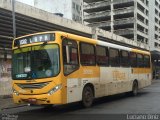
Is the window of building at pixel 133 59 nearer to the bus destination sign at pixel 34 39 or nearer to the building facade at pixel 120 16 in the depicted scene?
the bus destination sign at pixel 34 39

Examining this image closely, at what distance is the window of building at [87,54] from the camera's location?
14.5 meters

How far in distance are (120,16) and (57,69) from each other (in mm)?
72302

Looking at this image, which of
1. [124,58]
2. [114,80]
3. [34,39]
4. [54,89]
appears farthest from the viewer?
[124,58]

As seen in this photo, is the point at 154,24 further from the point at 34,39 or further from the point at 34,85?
the point at 34,85

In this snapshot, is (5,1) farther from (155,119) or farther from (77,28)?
(155,119)

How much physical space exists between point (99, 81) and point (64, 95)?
350 cm

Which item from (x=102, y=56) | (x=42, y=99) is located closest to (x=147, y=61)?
(x=102, y=56)

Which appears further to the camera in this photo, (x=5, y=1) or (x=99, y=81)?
(x=5, y=1)

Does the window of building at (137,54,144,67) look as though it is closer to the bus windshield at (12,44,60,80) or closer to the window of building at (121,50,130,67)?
the window of building at (121,50,130,67)

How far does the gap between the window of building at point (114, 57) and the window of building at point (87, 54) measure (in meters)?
2.04

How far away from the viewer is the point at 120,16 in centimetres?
8350

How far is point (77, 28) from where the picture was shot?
33.4m

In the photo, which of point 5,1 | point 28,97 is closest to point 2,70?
point 5,1

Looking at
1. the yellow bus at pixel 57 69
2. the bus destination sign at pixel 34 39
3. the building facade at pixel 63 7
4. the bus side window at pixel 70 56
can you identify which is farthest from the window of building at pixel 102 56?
the building facade at pixel 63 7
